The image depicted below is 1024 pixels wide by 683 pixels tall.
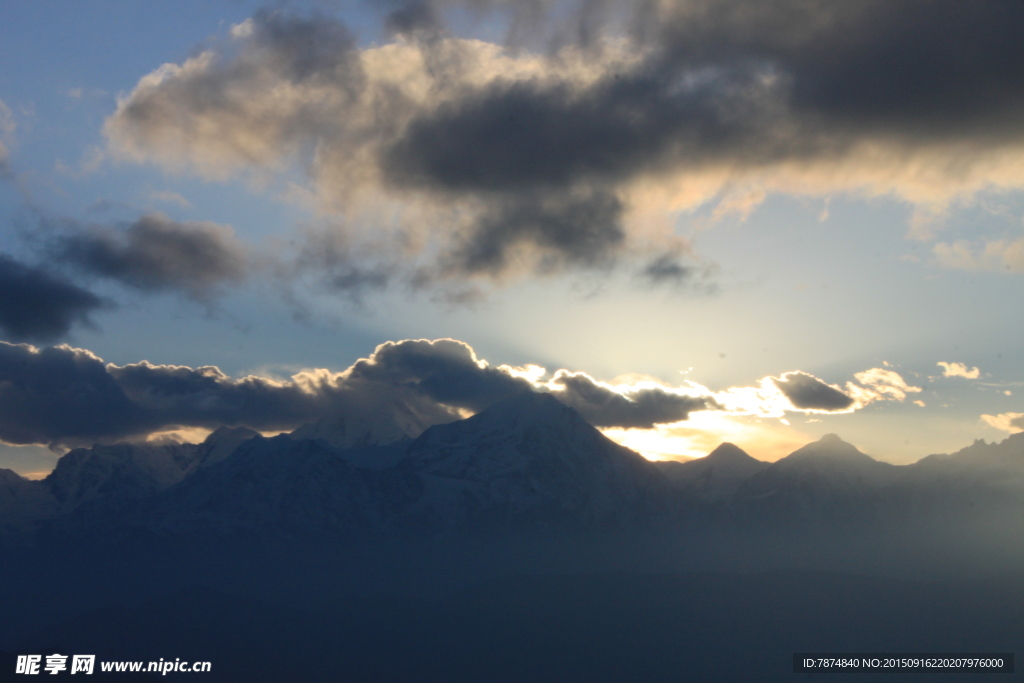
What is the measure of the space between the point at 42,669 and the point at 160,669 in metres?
31.9

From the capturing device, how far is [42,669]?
520 ft

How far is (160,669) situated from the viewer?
149 m
